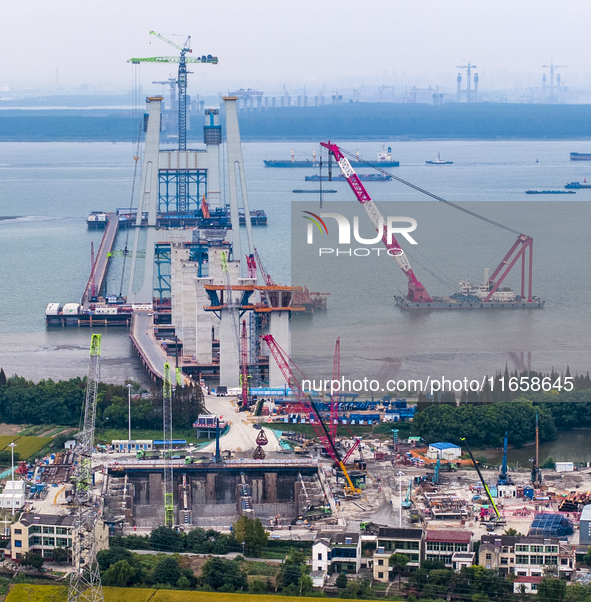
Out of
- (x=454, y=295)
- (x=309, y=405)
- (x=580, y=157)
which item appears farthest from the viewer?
(x=580, y=157)

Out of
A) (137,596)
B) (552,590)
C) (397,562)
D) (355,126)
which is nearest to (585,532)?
(552,590)

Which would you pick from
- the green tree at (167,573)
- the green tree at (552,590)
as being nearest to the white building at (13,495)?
the green tree at (167,573)

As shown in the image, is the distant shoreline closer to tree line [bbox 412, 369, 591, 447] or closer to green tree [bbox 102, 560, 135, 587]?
tree line [bbox 412, 369, 591, 447]

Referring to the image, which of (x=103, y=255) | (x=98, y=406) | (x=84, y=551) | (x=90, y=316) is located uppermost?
(x=103, y=255)

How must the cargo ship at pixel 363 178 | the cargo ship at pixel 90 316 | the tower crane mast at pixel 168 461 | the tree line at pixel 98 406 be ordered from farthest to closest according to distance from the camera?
the cargo ship at pixel 363 178, the cargo ship at pixel 90 316, the tree line at pixel 98 406, the tower crane mast at pixel 168 461

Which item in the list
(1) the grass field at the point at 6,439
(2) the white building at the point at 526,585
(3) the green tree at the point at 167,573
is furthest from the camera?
(1) the grass field at the point at 6,439

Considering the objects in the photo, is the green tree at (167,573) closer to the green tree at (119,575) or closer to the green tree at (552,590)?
the green tree at (119,575)

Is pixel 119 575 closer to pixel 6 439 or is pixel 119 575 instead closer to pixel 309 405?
pixel 6 439
